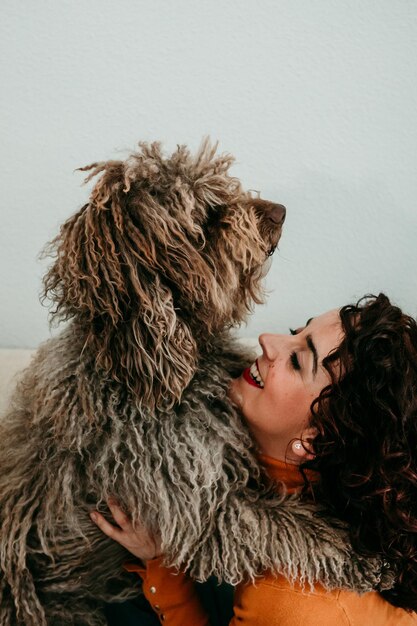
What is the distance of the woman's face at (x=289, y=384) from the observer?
136 centimetres

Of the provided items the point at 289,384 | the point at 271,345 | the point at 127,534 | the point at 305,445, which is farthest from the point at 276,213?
the point at 127,534

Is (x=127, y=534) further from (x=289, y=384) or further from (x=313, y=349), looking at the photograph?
(x=313, y=349)

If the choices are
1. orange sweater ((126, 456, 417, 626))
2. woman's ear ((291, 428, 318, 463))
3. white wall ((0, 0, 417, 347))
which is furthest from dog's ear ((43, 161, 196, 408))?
white wall ((0, 0, 417, 347))

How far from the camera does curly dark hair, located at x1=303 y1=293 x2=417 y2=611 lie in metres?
1.30

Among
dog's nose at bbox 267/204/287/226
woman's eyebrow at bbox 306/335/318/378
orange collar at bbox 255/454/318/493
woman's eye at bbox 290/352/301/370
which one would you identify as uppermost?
dog's nose at bbox 267/204/287/226

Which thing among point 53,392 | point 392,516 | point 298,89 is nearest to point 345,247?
point 298,89

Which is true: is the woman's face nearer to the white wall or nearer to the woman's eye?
the woman's eye

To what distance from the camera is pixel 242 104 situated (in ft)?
6.24

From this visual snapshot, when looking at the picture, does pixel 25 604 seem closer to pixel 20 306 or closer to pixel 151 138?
pixel 20 306

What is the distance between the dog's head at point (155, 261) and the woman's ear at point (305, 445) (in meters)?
0.31

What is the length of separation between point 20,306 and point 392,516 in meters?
1.53

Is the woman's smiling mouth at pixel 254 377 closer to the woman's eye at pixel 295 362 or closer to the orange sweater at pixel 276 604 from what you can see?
the woman's eye at pixel 295 362

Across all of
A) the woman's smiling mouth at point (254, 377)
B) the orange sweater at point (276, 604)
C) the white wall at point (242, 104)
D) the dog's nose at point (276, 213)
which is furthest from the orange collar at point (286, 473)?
the white wall at point (242, 104)

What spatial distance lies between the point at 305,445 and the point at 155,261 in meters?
0.58
